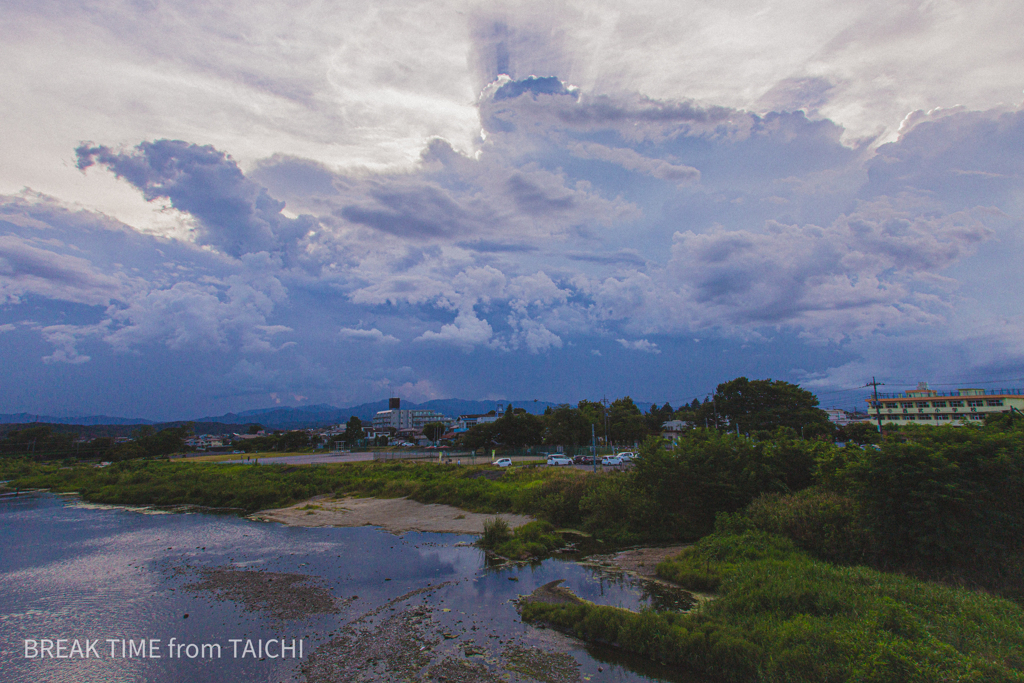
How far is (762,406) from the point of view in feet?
260

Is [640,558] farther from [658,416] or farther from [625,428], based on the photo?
[658,416]

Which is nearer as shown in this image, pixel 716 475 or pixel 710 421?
pixel 716 475

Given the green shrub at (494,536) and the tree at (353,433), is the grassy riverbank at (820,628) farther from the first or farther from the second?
the tree at (353,433)

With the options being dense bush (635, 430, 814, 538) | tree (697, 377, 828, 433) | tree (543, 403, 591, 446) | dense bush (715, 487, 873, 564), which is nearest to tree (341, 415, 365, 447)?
tree (543, 403, 591, 446)

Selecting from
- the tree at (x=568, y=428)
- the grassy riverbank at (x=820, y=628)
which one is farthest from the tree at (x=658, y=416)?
the grassy riverbank at (x=820, y=628)

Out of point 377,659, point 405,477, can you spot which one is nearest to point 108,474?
point 405,477

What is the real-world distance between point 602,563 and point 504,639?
24.7 ft

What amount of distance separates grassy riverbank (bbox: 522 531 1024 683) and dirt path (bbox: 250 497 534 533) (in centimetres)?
1367

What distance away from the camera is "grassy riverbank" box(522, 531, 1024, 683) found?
8062 millimetres

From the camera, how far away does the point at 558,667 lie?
1039 centimetres

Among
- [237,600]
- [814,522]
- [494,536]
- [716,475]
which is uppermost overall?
[716,475]

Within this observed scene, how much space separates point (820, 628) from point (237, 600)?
16674mm

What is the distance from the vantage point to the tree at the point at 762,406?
75.1 metres

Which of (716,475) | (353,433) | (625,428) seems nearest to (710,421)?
(625,428)
